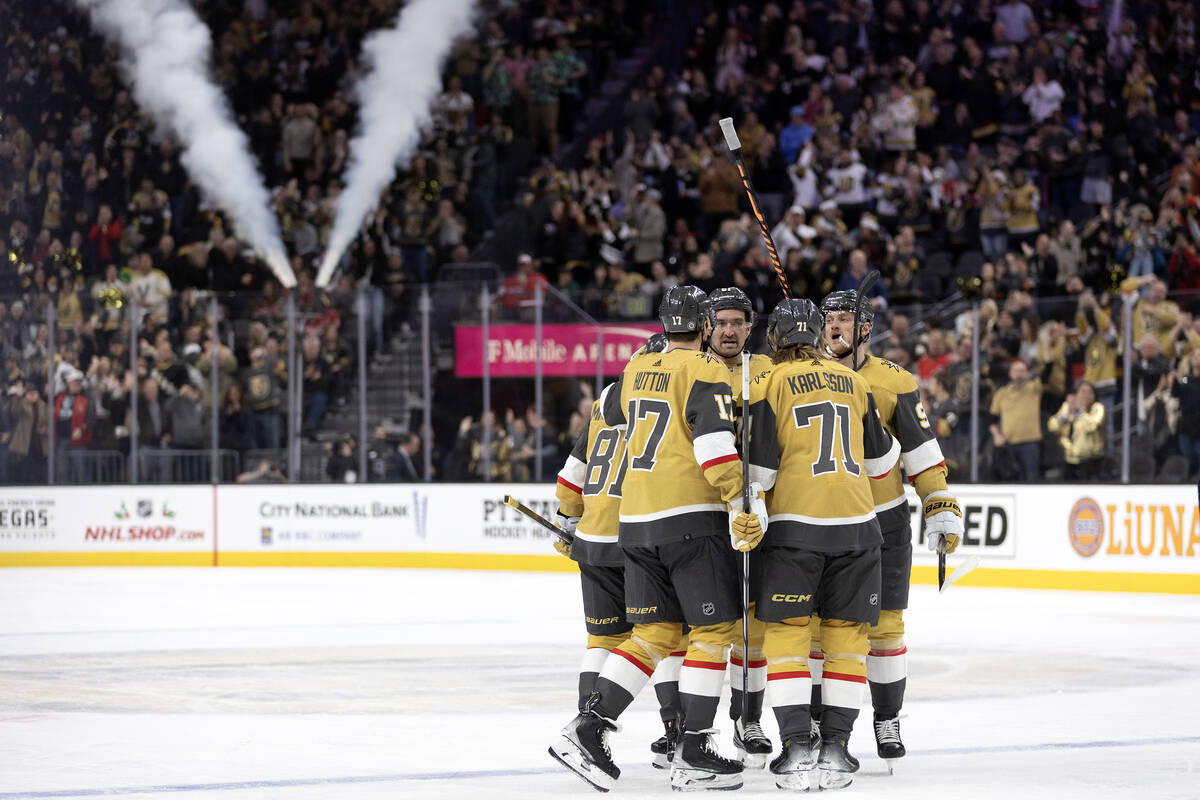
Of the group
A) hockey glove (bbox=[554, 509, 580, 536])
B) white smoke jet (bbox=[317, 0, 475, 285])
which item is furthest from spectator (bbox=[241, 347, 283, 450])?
hockey glove (bbox=[554, 509, 580, 536])

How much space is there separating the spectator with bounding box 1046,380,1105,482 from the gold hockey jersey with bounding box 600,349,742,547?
7849 millimetres

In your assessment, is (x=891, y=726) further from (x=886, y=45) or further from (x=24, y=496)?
(x=886, y=45)

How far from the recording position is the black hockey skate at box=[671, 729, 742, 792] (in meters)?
5.59

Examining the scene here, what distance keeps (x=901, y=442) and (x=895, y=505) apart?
0.23 meters

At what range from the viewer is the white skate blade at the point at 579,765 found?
557cm

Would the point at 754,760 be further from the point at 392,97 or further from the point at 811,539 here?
the point at 392,97

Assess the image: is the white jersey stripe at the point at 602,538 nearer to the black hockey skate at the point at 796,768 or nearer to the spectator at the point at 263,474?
the black hockey skate at the point at 796,768

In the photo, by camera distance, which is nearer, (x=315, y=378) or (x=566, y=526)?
(x=566, y=526)

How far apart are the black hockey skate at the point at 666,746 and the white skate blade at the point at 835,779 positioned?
55 centimetres

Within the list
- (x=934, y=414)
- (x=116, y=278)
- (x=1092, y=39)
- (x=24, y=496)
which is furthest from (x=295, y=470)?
(x=1092, y=39)

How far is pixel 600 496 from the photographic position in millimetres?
6184

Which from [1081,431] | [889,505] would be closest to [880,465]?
[889,505]

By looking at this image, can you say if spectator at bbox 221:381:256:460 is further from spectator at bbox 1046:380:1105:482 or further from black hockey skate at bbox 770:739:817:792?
black hockey skate at bbox 770:739:817:792

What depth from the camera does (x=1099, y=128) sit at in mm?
17344
